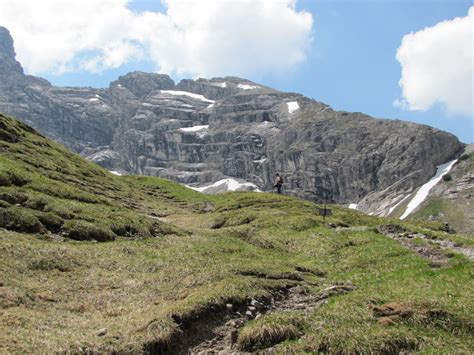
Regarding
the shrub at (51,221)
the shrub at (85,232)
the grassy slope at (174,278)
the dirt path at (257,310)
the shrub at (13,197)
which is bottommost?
the dirt path at (257,310)

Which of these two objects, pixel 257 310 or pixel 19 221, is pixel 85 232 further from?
pixel 257 310

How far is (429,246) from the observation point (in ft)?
124

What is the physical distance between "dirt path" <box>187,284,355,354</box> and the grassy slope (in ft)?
1.99

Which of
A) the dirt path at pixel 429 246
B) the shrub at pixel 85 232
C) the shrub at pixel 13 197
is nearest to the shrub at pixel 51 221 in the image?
the shrub at pixel 85 232

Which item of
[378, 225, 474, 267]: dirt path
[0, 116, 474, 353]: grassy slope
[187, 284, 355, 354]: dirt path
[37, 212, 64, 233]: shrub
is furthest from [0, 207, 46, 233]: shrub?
[378, 225, 474, 267]: dirt path

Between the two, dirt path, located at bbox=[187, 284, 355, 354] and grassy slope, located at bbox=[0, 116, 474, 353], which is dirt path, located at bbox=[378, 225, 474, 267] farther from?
dirt path, located at bbox=[187, 284, 355, 354]

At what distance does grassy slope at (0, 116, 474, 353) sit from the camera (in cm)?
1670

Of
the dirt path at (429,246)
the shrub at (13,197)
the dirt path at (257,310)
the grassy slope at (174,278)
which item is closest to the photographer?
the grassy slope at (174,278)

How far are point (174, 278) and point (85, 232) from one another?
1207 centimetres

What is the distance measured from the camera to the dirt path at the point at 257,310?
18078 mm

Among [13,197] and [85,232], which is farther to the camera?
[13,197]

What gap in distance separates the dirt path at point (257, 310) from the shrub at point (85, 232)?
16977 mm

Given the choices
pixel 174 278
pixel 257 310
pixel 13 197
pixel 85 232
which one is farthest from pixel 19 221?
pixel 257 310

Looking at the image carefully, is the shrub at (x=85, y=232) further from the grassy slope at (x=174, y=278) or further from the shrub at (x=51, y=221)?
the shrub at (x=51, y=221)
